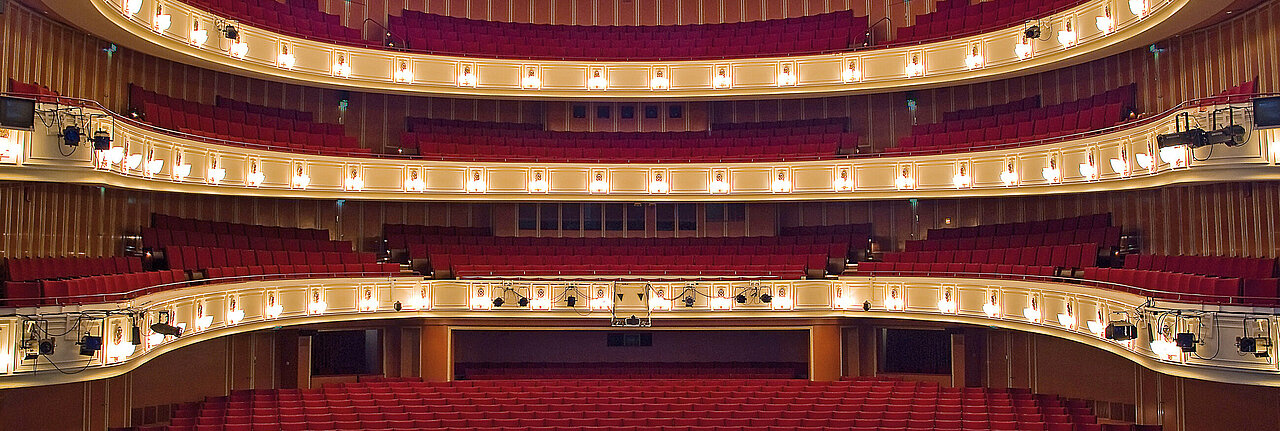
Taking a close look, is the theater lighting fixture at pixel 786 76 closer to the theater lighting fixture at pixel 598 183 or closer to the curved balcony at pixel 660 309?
the theater lighting fixture at pixel 598 183

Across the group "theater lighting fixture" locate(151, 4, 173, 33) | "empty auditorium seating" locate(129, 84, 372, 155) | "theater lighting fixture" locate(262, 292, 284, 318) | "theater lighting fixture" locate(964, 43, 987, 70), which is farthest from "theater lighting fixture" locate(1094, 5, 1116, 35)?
"theater lighting fixture" locate(151, 4, 173, 33)

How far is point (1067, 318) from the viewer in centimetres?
1186

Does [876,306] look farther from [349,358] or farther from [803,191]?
[349,358]

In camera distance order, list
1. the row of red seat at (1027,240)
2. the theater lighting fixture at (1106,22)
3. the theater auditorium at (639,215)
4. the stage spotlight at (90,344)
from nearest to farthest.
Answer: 1. the stage spotlight at (90,344)
2. the theater auditorium at (639,215)
3. the theater lighting fixture at (1106,22)
4. the row of red seat at (1027,240)

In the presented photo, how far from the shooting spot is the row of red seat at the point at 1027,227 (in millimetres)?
14891

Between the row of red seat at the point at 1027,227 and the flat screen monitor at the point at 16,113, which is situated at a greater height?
the flat screen monitor at the point at 16,113

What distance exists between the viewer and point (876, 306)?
15.0 m

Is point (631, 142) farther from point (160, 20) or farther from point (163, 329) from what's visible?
point (163, 329)

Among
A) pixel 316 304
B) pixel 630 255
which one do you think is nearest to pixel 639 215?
pixel 630 255

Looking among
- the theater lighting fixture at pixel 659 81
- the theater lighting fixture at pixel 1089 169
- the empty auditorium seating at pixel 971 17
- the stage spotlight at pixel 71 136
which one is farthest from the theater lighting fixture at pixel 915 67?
the stage spotlight at pixel 71 136

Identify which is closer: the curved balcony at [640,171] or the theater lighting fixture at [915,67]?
the curved balcony at [640,171]

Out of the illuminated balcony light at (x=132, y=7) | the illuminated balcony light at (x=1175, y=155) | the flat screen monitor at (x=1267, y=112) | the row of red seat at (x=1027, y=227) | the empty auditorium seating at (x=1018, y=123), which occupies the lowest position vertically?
the row of red seat at (x=1027, y=227)

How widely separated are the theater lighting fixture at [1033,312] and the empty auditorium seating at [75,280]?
10.1m

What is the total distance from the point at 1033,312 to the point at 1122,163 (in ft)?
6.93
